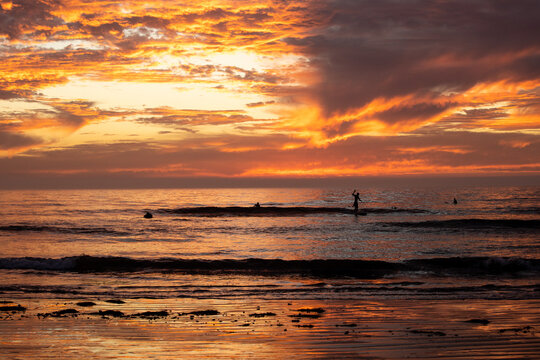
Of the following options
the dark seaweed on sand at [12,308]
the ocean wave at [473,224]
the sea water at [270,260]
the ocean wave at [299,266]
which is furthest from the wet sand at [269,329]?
the ocean wave at [473,224]

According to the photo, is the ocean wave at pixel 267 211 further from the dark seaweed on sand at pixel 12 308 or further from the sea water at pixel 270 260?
the dark seaweed on sand at pixel 12 308

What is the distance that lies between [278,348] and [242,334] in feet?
4.52

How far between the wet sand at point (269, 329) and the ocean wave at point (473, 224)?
3449 cm

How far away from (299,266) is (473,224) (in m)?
30.7

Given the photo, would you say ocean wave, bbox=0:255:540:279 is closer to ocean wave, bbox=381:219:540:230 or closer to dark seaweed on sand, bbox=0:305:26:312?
dark seaweed on sand, bbox=0:305:26:312

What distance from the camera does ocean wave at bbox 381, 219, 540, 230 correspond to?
46956 mm

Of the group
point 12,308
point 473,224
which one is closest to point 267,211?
point 473,224

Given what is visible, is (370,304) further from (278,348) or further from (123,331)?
(123,331)

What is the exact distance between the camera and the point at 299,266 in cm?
2491

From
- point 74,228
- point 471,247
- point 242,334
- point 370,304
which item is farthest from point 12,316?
point 74,228

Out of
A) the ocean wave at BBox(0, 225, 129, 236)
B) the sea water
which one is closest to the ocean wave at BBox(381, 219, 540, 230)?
the sea water

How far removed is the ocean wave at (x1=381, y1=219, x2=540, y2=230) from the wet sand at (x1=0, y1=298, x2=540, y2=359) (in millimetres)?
34495

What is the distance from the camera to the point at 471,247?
105 feet

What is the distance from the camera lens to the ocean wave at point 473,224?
47.0 m
